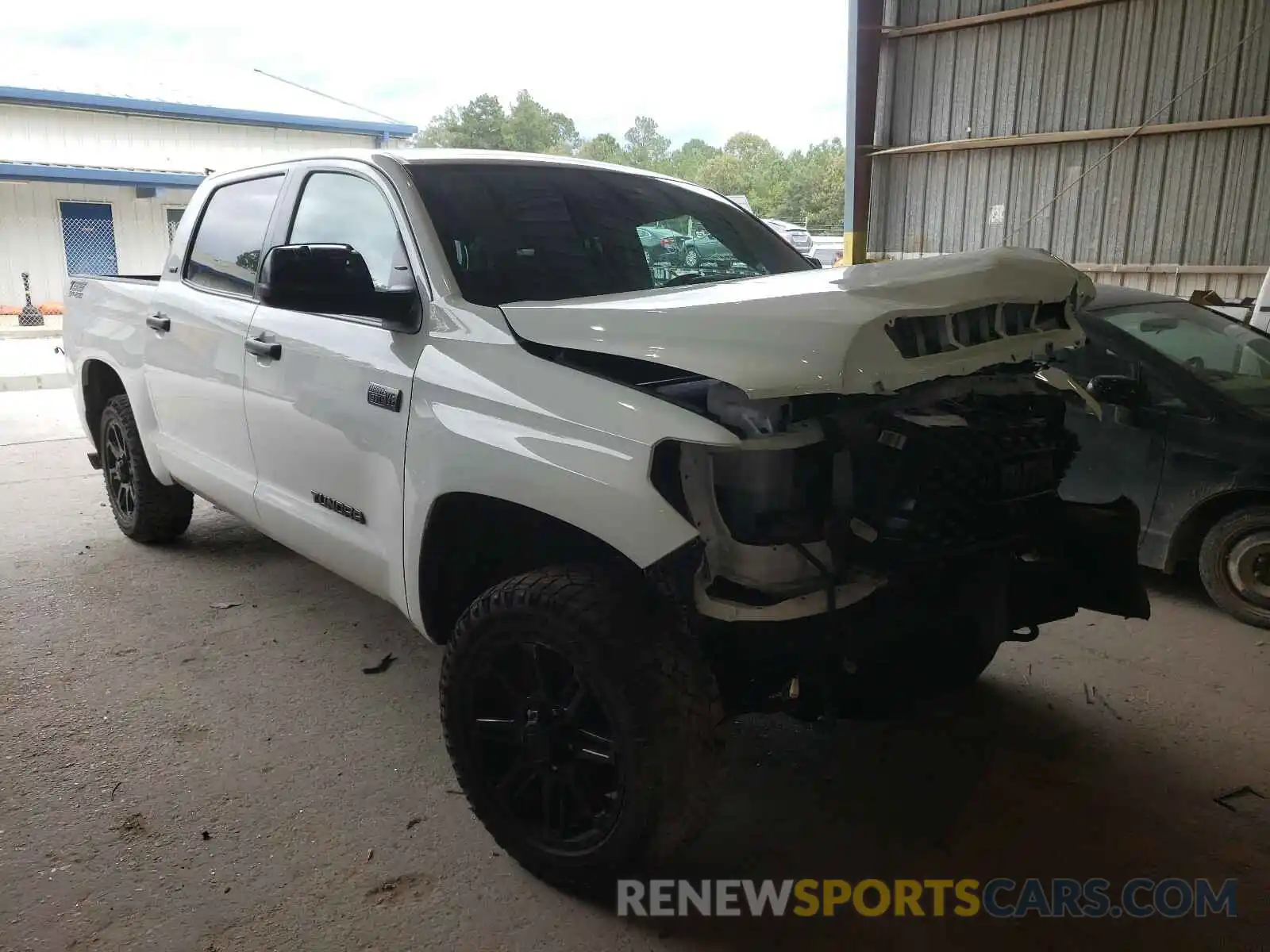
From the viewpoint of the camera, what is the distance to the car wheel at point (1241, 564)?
396 cm

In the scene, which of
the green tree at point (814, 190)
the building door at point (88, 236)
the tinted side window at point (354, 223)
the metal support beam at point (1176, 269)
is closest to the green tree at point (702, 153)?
the green tree at point (814, 190)

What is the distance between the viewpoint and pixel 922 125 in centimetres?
1025

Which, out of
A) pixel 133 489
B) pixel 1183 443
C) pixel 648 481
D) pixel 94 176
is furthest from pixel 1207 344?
pixel 94 176

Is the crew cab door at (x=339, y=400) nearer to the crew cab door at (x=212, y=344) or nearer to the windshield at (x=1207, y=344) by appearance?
the crew cab door at (x=212, y=344)

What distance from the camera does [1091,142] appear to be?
907 cm

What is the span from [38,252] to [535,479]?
778 inches

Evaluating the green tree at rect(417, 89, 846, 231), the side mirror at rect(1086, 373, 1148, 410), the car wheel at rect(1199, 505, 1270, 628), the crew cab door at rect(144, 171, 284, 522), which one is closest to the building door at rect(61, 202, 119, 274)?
the green tree at rect(417, 89, 846, 231)

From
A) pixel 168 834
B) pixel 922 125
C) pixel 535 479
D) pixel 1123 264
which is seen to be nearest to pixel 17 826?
pixel 168 834

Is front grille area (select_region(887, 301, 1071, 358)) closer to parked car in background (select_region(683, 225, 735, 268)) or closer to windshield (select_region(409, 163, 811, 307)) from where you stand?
windshield (select_region(409, 163, 811, 307))

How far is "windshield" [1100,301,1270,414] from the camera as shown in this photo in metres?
4.18

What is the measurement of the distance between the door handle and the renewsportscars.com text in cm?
203

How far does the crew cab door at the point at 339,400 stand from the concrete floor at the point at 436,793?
0.59 metres

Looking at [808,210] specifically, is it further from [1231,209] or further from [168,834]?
[168,834]

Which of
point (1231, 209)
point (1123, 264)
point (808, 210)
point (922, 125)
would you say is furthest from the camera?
point (808, 210)
